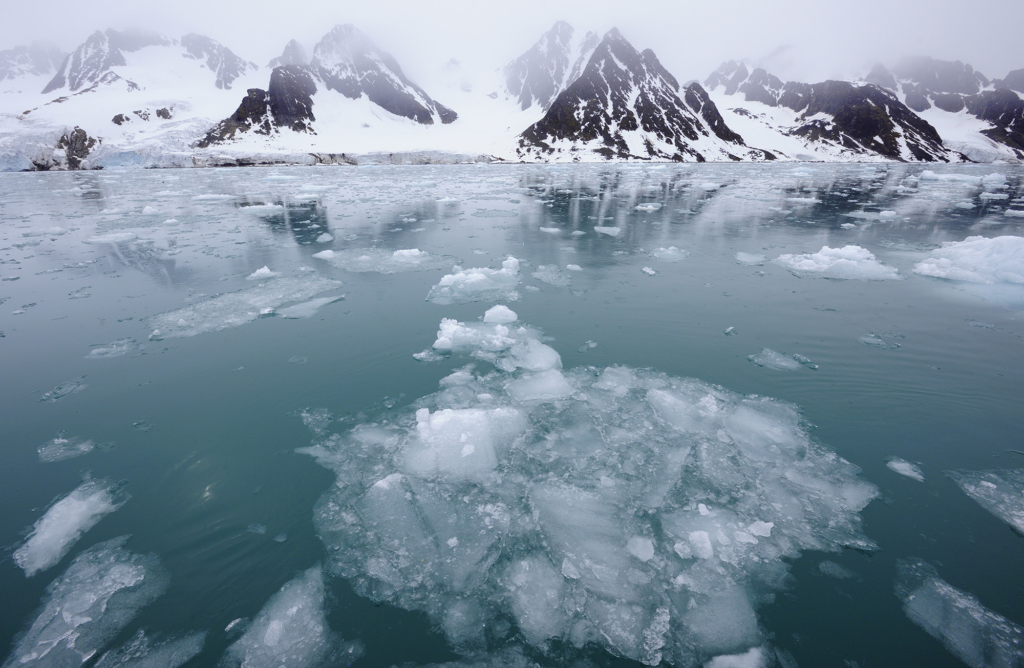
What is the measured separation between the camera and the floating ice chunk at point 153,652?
312cm

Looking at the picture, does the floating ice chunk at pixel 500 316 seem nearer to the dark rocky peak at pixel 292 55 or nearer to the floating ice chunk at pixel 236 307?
the floating ice chunk at pixel 236 307

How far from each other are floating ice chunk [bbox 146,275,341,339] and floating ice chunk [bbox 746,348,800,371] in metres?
9.69

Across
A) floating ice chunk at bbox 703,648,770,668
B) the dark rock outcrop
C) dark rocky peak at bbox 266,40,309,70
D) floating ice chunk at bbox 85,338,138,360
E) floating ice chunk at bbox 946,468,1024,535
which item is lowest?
floating ice chunk at bbox 703,648,770,668

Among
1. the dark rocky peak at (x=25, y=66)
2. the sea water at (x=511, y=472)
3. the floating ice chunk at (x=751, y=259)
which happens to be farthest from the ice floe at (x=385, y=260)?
the dark rocky peak at (x=25, y=66)

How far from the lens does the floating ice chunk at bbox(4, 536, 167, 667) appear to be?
125 inches

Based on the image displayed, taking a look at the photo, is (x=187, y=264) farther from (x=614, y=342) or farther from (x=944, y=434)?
(x=944, y=434)

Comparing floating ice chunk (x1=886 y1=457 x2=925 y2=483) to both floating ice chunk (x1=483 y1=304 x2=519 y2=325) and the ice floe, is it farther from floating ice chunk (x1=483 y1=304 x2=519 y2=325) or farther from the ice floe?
the ice floe

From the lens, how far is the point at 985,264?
1166cm

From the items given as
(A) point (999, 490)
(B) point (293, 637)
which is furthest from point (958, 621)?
(B) point (293, 637)

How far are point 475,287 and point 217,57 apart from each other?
22285 centimetres

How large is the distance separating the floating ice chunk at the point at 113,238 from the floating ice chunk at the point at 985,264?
27.3 meters

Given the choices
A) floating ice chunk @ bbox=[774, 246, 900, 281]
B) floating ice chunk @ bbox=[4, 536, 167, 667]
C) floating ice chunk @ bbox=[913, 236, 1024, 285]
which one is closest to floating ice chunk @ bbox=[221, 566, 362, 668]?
floating ice chunk @ bbox=[4, 536, 167, 667]

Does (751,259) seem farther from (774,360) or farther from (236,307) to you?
(236,307)

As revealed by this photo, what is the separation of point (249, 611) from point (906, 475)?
707 centimetres
